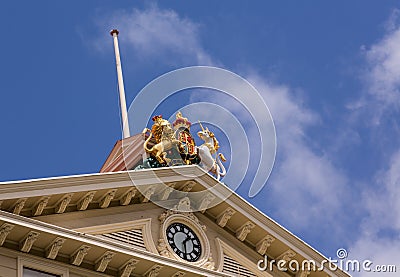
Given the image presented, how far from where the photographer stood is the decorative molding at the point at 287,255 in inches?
1724

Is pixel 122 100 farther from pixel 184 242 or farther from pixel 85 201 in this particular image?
pixel 85 201

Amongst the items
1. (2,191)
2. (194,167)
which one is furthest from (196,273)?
(2,191)

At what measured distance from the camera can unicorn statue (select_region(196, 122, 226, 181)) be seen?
44.1m

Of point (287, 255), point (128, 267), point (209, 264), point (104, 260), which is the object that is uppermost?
point (287, 255)

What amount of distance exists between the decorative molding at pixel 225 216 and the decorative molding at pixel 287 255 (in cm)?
244

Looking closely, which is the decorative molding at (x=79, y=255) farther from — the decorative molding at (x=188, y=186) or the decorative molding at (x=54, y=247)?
the decorative molding at (x=188, y=186)

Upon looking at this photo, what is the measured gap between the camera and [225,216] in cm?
4284

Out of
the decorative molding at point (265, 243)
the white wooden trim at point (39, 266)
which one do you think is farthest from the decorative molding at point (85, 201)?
the decorative molding at point (265, 243)

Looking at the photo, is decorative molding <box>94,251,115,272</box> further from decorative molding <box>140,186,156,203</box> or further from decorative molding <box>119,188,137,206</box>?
decorative molding <box>140,186,156,203</box>

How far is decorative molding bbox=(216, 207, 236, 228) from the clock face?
1.28 metres

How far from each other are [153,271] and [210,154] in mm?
7114

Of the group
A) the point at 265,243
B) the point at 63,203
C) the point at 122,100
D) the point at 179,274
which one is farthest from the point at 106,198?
the point at 122,100

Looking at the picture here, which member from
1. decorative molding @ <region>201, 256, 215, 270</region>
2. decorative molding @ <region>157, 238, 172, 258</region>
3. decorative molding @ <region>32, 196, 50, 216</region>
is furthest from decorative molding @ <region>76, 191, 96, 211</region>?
decorative molding @ <region>201, 256, 215, 270</region>

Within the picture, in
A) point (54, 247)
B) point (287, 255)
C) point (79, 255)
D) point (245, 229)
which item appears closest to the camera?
point (54, 247)
